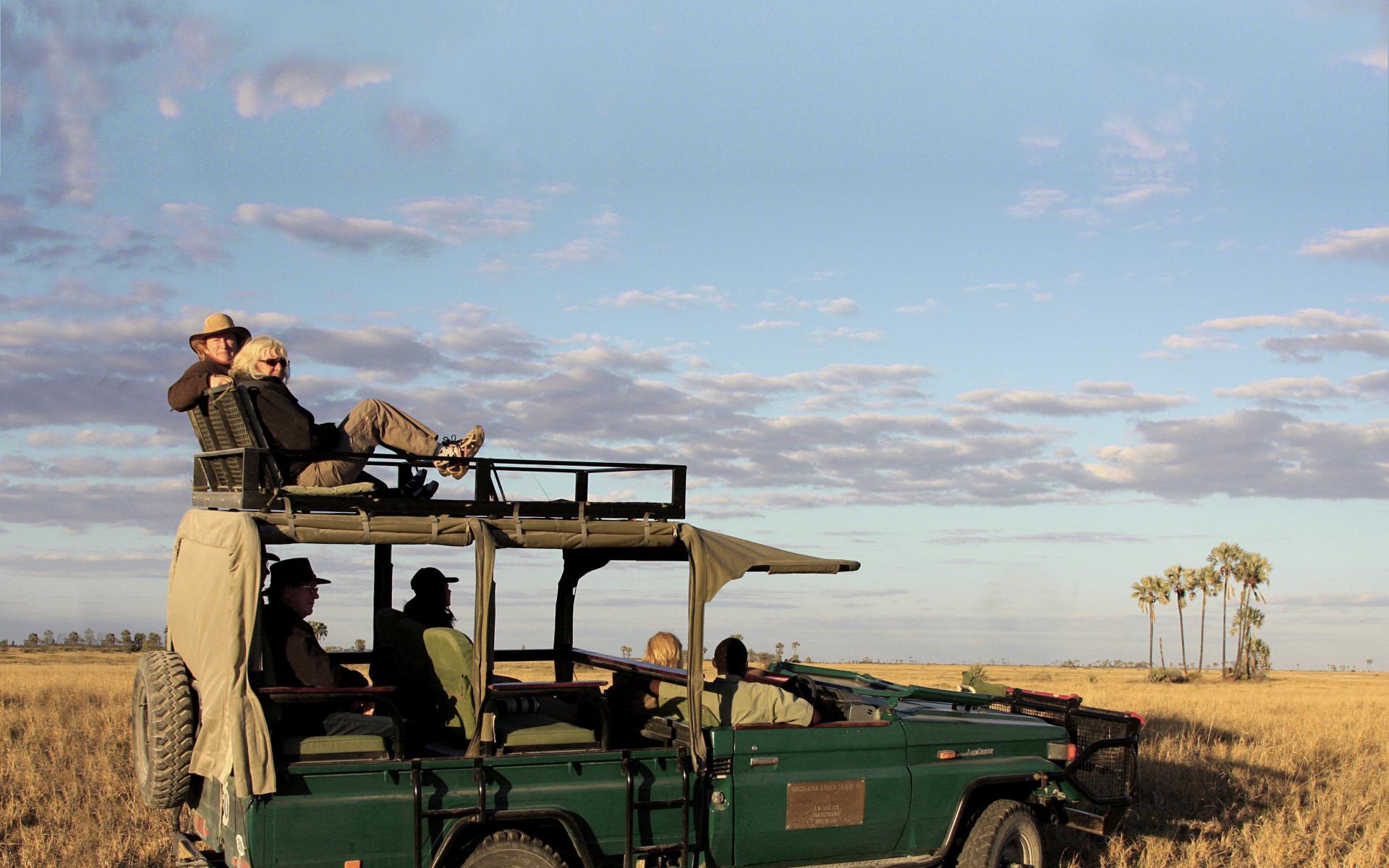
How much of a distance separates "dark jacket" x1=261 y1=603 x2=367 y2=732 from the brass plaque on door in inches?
111

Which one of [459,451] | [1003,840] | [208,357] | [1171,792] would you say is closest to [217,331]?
[208,357]

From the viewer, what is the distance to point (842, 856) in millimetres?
8094

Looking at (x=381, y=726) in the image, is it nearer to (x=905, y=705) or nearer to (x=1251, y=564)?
(x=905, y=705)

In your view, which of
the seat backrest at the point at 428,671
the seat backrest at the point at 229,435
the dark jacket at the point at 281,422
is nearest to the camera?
the seat backrest at the point at 229,435

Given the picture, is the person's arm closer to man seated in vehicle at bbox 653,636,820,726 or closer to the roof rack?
the roof rack

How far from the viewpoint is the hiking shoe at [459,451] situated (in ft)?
24.7

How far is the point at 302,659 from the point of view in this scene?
22.7 feet

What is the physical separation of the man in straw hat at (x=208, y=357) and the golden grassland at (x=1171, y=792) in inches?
138

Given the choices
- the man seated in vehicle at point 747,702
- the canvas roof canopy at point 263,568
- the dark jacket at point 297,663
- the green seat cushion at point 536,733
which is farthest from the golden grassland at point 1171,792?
the dark jacket at point 297,663

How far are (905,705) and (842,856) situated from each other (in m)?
1.32

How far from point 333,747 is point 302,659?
0.52 meters

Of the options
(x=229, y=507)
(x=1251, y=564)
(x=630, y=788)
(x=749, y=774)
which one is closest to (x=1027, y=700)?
(x=749, y=774)

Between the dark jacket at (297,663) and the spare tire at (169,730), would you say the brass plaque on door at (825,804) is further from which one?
the spare tire at (169,730)

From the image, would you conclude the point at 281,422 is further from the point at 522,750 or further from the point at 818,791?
the point at 818,791
